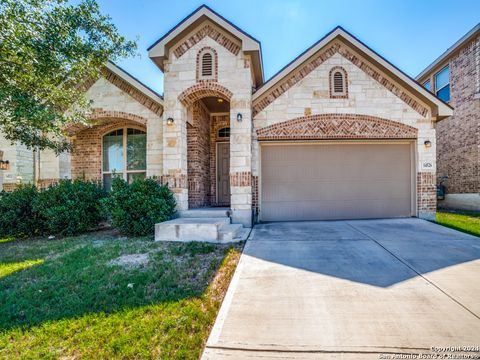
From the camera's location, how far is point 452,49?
12.6 meters

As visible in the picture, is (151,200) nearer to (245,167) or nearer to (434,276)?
(245,167)

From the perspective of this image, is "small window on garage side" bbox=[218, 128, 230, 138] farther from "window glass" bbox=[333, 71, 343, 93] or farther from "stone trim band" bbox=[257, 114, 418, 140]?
"window glass" bbox=[333, 71, 343, 93]

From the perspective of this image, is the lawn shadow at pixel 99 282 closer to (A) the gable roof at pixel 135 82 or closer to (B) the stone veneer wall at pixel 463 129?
(A) the gable roof at pixel 135 82

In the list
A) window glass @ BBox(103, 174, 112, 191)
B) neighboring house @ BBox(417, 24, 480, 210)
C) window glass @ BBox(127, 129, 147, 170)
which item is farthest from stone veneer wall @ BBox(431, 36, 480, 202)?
window glass @ BBox(103, 174, 112, 191)

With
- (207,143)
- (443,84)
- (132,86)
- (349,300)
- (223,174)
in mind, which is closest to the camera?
(349,300)

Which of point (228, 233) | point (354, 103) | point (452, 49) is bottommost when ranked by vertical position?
point (228, 233)

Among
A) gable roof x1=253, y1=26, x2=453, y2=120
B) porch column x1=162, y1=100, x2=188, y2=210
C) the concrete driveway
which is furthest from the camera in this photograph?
gable roof x1=253, y1=26, x2=453, y2=120

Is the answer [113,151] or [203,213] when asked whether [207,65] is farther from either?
[113,151]

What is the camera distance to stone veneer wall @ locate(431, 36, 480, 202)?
11.6m

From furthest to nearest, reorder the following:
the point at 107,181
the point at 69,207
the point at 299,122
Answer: the point at 107,181 → the point at 299,122 → the point at 69,207

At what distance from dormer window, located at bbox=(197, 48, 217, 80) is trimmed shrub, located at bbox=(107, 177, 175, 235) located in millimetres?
3629

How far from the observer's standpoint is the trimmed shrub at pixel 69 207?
7309mm

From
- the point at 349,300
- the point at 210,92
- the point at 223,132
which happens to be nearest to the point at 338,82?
the point at 210,92

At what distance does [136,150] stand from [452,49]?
14.7 m
